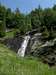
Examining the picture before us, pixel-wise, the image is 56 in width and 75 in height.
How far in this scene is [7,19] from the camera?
4691 centimetres

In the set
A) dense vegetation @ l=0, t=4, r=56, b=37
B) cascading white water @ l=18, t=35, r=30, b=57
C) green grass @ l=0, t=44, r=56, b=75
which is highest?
dense vegetation @ l=0, t=4, r=56, b=37

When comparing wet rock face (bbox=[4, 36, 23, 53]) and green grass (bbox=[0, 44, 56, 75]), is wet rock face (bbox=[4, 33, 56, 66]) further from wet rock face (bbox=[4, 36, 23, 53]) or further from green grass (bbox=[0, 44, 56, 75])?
green grass (bbox=[0, 44, 56, 75])

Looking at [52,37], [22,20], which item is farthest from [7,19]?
[52,37]

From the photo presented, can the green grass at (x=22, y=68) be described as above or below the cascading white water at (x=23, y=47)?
above

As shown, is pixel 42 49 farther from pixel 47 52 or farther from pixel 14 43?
pixel 14 43

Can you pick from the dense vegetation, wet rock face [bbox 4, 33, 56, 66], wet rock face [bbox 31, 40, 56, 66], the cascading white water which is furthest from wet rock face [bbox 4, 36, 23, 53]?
the dense vegetation

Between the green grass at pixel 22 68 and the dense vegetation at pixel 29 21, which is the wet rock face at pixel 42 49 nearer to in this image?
Result: the dense vegetation at pixel 29 21

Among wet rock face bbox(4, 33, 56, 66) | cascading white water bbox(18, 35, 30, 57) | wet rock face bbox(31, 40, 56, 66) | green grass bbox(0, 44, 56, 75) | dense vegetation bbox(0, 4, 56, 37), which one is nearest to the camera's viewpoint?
green grass bbox(0, 44, 56, 75)

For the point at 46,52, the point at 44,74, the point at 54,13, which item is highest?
the point at 54,13

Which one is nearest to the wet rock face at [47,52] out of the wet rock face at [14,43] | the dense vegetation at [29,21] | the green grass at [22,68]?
the wet rock face at [14,43]

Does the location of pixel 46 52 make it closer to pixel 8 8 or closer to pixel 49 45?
pixel 49 45

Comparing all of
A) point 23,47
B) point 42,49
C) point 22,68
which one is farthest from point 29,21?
point 22,68

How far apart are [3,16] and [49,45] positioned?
25020 mm

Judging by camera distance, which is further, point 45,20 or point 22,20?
point 22,20
